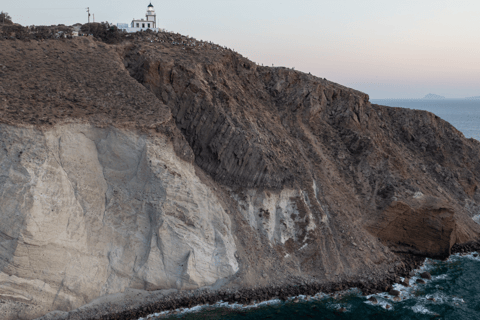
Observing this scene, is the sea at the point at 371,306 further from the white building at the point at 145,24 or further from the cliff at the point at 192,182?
the white building at the point at 145,24

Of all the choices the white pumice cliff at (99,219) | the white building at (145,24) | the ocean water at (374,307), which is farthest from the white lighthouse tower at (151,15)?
the ocean water at (374,307)

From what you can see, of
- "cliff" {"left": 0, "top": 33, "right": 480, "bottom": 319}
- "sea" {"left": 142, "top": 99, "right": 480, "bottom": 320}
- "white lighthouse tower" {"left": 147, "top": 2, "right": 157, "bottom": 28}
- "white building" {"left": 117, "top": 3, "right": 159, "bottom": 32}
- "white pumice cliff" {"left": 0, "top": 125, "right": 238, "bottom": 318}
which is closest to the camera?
"white pumice cliff" {"left": 0, "top": 125, "right": 238, "bottom": 318}

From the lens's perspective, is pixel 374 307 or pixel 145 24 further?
pixel 145 24

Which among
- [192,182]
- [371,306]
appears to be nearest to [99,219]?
[192,182]

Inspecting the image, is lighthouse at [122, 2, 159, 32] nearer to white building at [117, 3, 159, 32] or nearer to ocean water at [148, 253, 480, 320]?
white building at [117, 3, 159, 32]

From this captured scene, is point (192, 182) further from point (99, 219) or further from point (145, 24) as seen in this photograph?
point (145, 24)

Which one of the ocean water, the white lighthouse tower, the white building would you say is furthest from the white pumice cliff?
the white lighthouse tower
